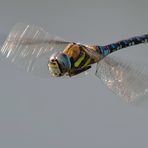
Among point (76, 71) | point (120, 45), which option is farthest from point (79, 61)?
point (120, 45)

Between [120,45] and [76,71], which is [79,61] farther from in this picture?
[120,45]

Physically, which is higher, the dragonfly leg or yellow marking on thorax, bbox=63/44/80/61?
yellow marking on thorax, bbox=63/44/80/61

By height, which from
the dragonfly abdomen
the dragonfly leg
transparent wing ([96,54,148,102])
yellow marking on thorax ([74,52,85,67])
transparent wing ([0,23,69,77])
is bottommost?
transparent wing ([96,54,148,102])

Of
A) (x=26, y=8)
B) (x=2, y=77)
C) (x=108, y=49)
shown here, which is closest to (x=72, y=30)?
(x=26, y=8)

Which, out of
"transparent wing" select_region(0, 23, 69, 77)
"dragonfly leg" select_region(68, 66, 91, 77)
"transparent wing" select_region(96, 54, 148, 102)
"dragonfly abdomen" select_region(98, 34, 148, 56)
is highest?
"transparent wing" select_region(0, 23, 69, 77)

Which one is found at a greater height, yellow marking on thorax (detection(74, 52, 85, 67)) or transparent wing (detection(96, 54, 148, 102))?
yellow marking on thorax (detection(74, 52, 85, 67))
